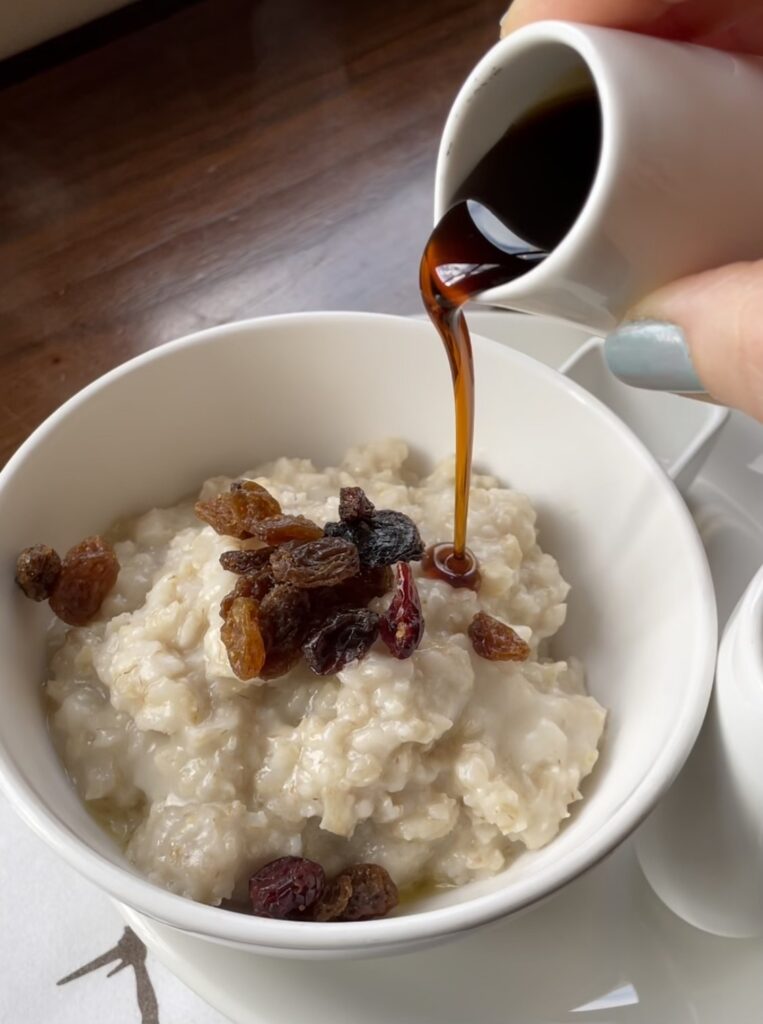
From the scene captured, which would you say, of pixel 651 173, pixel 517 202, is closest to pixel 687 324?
pixel 651 173

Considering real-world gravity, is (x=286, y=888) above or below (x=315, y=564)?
below

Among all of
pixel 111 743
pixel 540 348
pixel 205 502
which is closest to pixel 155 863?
pixel 111 743

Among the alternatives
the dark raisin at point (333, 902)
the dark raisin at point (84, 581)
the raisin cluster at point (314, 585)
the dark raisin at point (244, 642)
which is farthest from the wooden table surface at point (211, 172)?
the dark raisin at point (333, 902)

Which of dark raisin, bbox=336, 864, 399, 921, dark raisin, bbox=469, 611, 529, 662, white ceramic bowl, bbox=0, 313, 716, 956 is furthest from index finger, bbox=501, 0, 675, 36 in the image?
dark raisin, bbox=336, 864, 399, 921

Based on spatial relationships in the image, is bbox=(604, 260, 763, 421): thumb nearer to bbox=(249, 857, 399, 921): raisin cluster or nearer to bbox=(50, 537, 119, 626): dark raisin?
bbox=(249, 857, 399, 921): raisin cluster

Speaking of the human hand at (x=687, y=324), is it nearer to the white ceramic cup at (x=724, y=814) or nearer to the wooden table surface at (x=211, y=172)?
the white ceramic cup at (x=724, y=814)

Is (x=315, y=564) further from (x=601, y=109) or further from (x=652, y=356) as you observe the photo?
(x=601, y=109)

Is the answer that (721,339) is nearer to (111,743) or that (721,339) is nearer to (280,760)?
(280,760)
